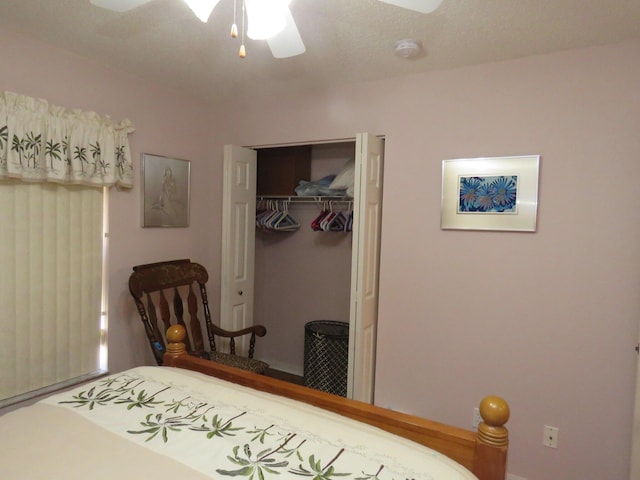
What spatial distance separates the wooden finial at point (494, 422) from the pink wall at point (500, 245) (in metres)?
1.13

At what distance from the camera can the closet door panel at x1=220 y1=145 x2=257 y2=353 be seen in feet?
9.73

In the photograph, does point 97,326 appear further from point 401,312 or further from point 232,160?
point 401,312

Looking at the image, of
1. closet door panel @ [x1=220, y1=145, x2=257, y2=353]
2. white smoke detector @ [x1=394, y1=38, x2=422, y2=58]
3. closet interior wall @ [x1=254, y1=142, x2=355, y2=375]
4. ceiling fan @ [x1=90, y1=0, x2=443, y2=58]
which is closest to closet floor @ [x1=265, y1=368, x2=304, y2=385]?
closet interior wall @ [x1=254, y1=142, x2=355, y2=375]

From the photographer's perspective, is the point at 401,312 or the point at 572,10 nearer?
the point at 572,10

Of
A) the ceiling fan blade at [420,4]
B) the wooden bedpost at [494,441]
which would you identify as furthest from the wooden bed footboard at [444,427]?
the ceiling fan blade at [420,4]

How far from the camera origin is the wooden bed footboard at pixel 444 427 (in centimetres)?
117

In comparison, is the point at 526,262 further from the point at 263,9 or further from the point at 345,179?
the point at 263,9

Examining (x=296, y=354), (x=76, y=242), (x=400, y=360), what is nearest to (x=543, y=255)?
(x=400, y=360)

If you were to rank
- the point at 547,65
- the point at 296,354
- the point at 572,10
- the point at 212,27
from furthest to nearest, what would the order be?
the point at 296,354, the point at 547,65, the point at 212,27, the point at 572,10

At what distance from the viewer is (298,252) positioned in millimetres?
3596

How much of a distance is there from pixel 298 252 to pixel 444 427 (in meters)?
2.43

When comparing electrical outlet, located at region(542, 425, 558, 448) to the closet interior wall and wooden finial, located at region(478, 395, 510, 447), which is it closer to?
wooden finial, located at region(478, 395, 510, 447)

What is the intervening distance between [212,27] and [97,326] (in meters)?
1.92

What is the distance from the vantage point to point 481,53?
2.07 meters
